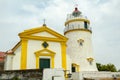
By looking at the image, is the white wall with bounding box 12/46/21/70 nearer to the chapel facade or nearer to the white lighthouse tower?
the chapel facade

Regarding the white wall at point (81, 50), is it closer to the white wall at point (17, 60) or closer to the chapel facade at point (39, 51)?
the chapel facade at point (39, 51)

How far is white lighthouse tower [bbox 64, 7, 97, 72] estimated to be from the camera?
27967 mm

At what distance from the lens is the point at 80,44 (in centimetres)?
2862

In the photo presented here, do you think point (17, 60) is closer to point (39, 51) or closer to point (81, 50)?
point (39, 51)

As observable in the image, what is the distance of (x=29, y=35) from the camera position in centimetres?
2161

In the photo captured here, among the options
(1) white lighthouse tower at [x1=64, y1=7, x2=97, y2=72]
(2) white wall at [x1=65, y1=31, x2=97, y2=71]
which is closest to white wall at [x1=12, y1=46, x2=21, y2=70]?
(1) white lighthouse tower at [x1=64, y1=7, x2=97, y2=72]

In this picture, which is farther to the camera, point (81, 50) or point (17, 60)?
point (81, 50)

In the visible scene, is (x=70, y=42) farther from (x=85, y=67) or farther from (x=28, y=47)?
(x=28, y=47)

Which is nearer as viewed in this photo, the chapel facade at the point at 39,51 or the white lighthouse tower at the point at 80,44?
the chapel facade at the point at 39,51

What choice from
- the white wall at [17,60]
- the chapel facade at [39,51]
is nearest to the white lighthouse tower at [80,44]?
the chapel facade at [39,51]

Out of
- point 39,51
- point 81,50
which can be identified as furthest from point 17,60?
point 81,50

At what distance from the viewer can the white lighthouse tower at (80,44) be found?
28.0m

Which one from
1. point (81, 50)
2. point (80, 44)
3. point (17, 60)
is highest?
point (80, 44)

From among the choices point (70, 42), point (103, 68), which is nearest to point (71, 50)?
point (70, 42)
